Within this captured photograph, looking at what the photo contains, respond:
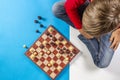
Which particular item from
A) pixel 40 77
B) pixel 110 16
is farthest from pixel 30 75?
pixel 110 16

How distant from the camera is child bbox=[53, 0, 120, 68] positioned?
2.30 feet

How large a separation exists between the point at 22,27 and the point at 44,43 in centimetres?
18

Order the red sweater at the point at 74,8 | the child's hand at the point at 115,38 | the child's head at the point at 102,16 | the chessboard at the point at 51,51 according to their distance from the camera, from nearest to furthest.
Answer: the child's head at the point at 102,16 → the red sweater at the point at 74,8 → the child's hand at the point at 115,38 → the chessboard at the point at 51,51

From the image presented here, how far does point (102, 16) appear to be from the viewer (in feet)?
2.33

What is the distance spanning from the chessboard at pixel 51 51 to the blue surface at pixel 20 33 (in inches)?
1.2

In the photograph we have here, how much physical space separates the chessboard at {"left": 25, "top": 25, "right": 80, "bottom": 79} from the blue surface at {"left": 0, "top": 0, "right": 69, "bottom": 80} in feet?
0.10

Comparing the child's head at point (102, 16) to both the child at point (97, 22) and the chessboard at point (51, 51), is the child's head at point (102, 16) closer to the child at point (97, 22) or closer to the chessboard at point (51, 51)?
the child at point (97, 22)

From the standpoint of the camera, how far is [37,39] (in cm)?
134

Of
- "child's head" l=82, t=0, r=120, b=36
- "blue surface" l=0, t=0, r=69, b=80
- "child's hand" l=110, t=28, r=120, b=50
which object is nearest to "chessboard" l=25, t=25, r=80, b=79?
"blue surface" l=0, t=0, r=69, b=80

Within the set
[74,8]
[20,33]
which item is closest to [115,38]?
[74,8]

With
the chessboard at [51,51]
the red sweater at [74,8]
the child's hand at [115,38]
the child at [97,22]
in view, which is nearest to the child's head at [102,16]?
the child at [97,22]

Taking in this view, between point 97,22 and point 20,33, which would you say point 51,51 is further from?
point 97,22

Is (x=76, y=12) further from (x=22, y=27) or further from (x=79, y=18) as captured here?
(x=22, y=27)

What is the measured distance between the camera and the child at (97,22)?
702 millimetres
